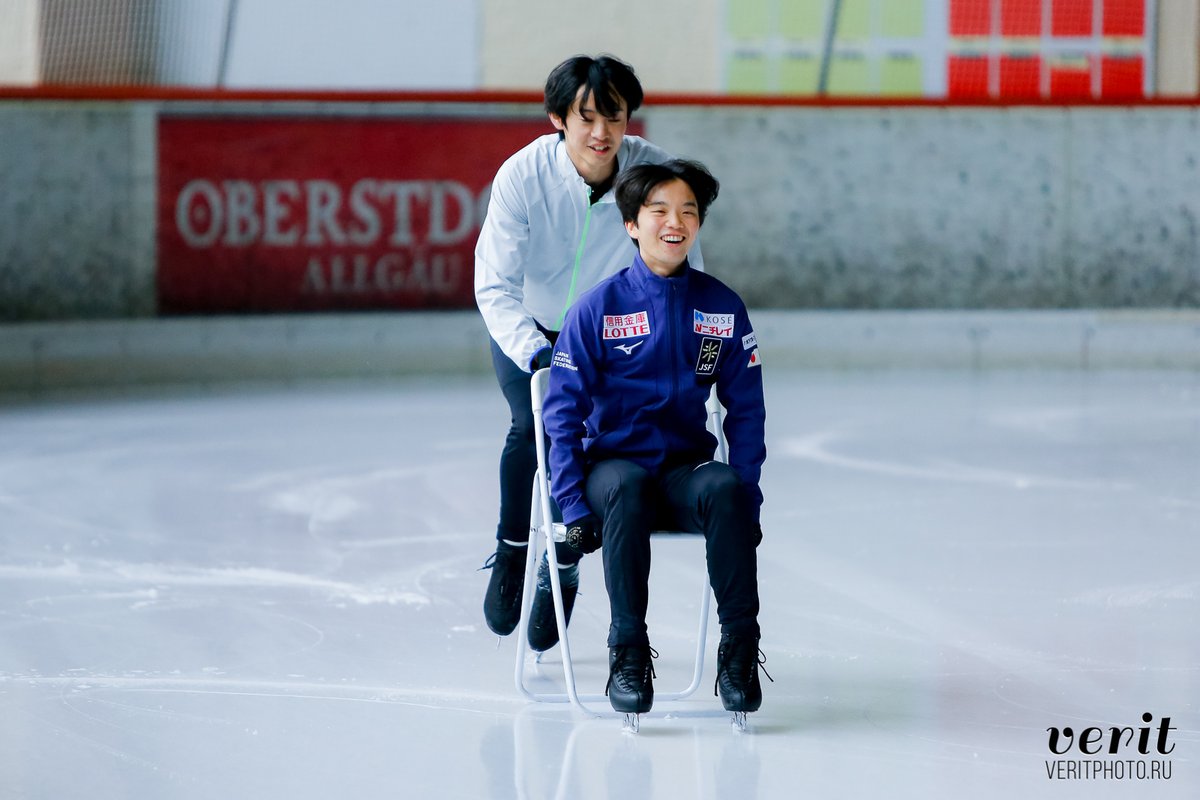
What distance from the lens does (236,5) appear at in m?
8.98

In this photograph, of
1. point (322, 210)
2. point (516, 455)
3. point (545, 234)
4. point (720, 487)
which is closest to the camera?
point (720, 487)

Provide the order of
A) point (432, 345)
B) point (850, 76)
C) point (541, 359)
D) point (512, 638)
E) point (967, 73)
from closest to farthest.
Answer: point (541, 359)
point (512, 638)
point (432, 345)
point (850, 76)
point (967, 73)

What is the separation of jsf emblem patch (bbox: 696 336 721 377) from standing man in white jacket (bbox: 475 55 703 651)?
0.30 metres

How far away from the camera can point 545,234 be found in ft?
11.4

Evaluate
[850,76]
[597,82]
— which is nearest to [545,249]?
[597,82]

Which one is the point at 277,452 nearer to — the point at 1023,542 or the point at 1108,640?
the point at 1023,542

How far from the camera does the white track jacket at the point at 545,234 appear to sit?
11.2ft

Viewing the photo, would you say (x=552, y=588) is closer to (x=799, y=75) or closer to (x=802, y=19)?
(x=799, y=75)

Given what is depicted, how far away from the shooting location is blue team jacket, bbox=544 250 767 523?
3.09 m

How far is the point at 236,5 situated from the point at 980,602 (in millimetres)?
6261

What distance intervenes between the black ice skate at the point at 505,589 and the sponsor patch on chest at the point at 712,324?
75cm

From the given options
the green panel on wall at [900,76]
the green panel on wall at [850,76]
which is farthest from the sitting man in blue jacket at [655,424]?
the green panel on wall at [900,76]

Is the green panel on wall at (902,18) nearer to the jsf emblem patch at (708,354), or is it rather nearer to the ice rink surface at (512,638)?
the ice rink surface at (512,638)

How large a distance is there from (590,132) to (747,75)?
693 cm
